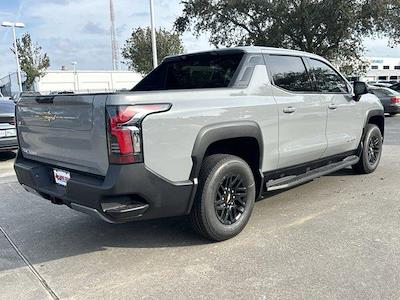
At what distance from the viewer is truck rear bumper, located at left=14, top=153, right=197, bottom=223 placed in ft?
A: 11.5

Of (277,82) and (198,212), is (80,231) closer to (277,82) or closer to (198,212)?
Result: (198,212)

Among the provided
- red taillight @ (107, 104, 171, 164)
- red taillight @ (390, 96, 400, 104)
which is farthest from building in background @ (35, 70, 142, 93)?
red taillight @ (107, 104, 171, 164)

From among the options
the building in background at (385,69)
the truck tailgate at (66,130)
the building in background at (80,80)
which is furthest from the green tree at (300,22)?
the building in background at (385,69)

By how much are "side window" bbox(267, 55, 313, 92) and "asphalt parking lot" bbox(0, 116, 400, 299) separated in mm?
1407

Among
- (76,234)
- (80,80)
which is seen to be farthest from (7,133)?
(80,80)

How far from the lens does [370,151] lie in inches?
270

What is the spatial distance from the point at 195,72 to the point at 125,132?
2220mm

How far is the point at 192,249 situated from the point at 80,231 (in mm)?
1354

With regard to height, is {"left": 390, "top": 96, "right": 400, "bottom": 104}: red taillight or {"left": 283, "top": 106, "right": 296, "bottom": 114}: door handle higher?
{"left": 283, "top": 106, "right": 296, "bottom": 114}: door handle

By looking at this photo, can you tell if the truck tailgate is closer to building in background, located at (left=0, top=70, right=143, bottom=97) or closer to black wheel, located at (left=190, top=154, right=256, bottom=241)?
black wheel, located at (left=190, top=154, right=256, bottom=241)

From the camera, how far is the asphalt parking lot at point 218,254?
3346 millimetres

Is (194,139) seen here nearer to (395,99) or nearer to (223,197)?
(223,197)

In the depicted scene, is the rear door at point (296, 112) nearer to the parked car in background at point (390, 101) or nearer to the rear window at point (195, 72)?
the rear window at point (195, 72)

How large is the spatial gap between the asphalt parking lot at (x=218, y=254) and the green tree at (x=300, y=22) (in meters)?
17.7
